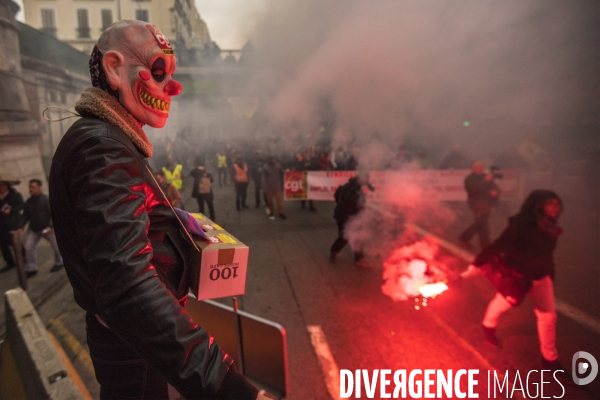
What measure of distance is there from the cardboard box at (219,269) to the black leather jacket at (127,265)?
1.19 ft

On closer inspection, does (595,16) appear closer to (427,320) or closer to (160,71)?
(427,320)

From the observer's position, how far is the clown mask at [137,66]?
115 centimetres

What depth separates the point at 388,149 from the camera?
26.1 feet

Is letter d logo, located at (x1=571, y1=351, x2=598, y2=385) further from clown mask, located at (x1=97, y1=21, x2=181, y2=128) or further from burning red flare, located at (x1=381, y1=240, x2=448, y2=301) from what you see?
clown mask, located at (x1=97, y1=21, x2=181, y2=128)

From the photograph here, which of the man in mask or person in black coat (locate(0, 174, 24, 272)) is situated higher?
the man in mask

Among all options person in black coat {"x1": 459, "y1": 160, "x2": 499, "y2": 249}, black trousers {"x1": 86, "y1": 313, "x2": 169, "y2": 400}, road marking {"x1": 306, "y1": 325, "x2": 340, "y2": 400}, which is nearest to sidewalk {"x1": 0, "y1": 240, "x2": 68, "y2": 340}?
road marking {"x1": 306, "y1": 325, "x2": 340, "y2": 400}

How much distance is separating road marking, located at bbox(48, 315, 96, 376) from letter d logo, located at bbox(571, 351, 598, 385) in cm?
425

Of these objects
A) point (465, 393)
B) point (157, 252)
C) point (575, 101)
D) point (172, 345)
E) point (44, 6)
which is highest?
point (44, 6)

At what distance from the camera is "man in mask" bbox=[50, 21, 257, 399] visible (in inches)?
32.6

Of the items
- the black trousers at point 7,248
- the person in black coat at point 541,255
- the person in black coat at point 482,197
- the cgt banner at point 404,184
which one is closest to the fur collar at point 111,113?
the person in black coat at point 541,255

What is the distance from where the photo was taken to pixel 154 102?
122 cm

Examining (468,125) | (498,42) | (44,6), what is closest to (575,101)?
(468,125)

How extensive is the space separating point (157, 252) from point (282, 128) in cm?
869

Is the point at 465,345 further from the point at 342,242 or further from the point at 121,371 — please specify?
the point at 121,371
